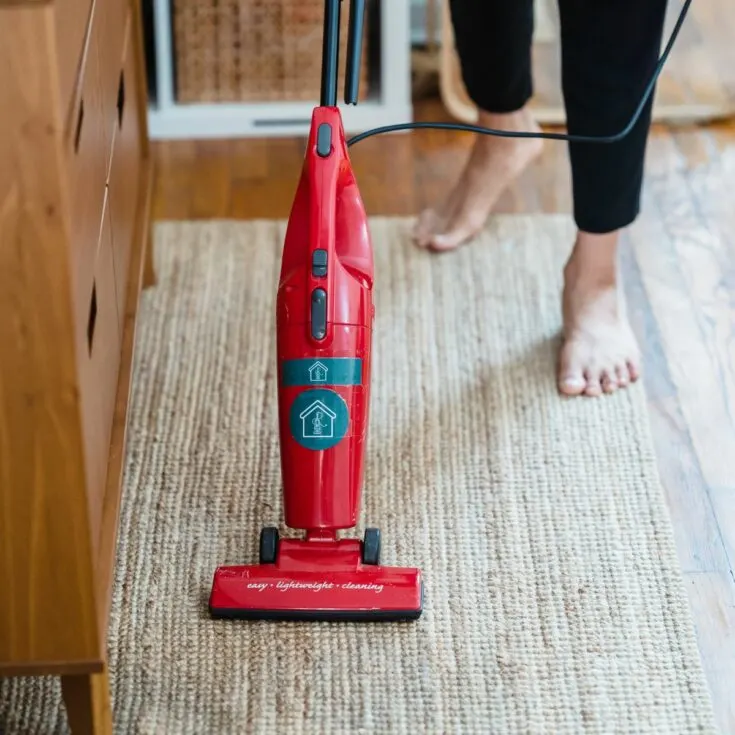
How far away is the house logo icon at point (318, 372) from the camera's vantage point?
1122 millimetres

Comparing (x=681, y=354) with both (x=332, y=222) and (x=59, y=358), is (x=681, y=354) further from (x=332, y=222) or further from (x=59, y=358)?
(x=59, y=358)

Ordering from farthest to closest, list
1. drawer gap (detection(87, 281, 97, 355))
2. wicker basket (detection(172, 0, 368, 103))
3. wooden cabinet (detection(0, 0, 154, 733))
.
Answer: wicker basket (detection(172, 0, 368, 103)) < drawer gap (detection(87, 281, 97, 355)) < wooden cabinet (detection(0, 0, 154, 733))

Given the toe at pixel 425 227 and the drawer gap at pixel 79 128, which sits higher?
the drawer gap at pixel 79 128

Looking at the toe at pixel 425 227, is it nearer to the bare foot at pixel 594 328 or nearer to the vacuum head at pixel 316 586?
the bare foot at pixel 594 328

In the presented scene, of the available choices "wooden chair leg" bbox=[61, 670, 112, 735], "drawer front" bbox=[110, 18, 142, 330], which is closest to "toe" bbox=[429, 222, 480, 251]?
"drawer front" bbox=[110, 18, 142, 330]

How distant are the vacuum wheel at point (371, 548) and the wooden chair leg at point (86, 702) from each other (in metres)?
0.30

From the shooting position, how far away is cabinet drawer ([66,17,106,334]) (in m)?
0.91

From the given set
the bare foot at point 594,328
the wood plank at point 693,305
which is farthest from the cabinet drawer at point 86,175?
the wood plank at point 693,305

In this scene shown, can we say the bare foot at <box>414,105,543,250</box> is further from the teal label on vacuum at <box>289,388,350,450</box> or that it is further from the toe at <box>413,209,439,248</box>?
the teal label on vacuum at <box>289,388,350,450</box>

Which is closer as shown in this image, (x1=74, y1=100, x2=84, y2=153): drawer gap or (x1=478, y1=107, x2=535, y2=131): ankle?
(x1=74, y1=100, x2=84, y2=153): drawer gap

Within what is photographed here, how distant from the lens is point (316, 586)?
1.17 metres

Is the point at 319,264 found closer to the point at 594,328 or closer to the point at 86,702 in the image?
the point at 86,702

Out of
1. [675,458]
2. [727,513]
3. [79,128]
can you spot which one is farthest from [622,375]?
[79,128]

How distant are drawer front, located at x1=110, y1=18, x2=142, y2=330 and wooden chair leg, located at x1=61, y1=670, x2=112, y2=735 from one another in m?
0.43
